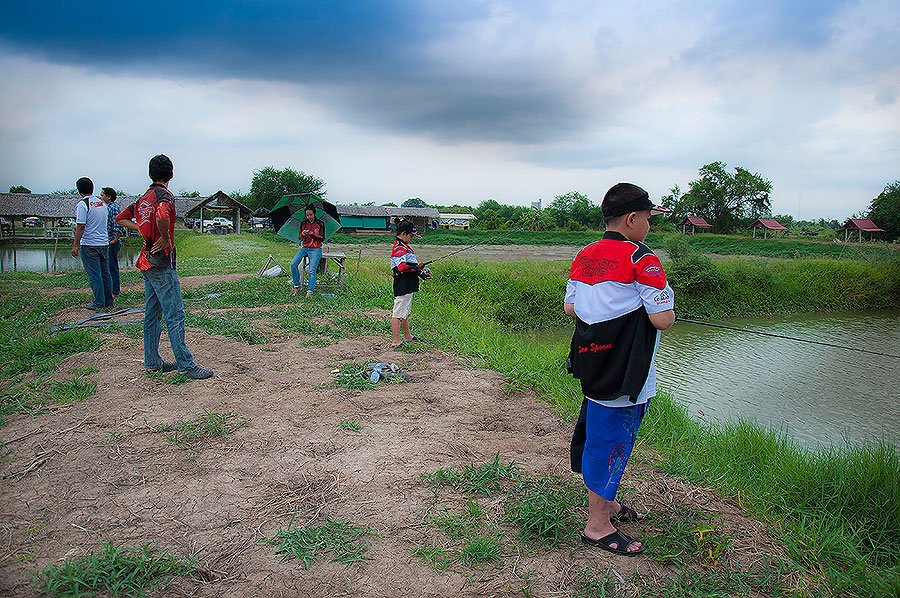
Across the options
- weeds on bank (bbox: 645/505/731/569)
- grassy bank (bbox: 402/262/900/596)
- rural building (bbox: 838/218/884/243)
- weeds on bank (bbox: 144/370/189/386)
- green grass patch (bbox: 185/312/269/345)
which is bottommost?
grassy bank (bbox: 402/262/900/596)

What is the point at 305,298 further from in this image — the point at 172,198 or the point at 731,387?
the point at 731,387

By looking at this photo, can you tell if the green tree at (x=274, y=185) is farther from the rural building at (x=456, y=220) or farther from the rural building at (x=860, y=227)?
the rural building at (x=860, y=227)

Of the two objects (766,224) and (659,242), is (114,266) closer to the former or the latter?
(659,242)

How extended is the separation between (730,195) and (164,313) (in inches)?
2422

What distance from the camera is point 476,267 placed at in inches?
611

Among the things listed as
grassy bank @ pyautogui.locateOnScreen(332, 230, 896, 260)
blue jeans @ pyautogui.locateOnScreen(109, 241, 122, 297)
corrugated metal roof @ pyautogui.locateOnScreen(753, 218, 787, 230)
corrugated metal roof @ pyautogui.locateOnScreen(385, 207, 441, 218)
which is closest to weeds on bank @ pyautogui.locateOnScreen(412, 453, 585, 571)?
blue jeans @ pyautogui.locateOnScreen(109, 241, 122, 297)

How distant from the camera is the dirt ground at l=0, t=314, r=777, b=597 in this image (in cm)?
238

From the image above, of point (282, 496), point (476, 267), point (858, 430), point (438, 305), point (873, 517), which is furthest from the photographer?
point (476, 267)

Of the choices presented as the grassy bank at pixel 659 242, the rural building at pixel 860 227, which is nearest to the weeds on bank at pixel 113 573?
the grassy bank at pixel 659 242

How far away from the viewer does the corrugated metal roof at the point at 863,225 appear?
140 ft

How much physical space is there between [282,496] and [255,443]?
0.75m

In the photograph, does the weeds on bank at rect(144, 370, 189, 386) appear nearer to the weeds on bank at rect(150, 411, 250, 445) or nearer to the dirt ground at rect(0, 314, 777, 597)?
the dirt ground at rect(0, 314, 777, 597)

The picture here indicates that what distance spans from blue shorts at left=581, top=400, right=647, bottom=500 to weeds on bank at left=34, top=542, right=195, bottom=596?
1828mm

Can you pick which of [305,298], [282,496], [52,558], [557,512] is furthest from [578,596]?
[305,298]
